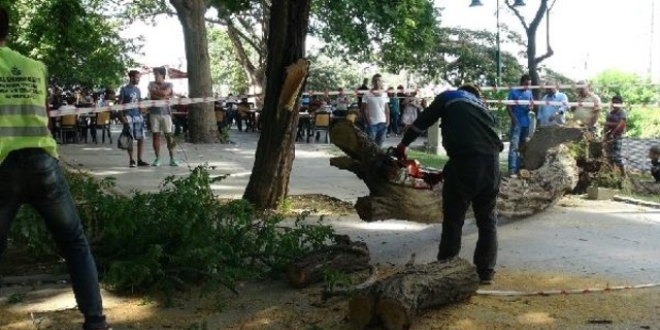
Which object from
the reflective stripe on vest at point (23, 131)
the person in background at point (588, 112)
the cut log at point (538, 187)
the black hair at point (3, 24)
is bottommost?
Answer: the cut log at point (538, 187)

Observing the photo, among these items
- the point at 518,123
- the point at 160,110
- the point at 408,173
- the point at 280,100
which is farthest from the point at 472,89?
the point at 160,110

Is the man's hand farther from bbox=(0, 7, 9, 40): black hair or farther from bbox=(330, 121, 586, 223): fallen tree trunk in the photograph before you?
bbox=(0, 7, 9, 40): black hair

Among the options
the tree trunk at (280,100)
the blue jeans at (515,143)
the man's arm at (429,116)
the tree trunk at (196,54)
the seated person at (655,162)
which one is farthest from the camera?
the tree trunk at (196,54)

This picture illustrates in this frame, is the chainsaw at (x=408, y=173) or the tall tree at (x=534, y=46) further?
the tall tree at (x=534, y=46)

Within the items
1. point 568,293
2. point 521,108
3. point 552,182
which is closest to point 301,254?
point 568,293

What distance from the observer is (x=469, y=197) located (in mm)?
5504

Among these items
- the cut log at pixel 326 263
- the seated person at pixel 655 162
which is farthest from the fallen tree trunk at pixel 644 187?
the cut log at pixel 326 263

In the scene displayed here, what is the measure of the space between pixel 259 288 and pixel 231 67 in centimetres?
4618

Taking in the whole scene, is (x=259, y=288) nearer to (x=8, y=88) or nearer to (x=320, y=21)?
(x=8, y=88)

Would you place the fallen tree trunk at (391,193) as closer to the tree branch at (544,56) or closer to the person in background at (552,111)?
the person in background at (552,111)

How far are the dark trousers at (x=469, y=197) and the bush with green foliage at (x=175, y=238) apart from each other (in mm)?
980

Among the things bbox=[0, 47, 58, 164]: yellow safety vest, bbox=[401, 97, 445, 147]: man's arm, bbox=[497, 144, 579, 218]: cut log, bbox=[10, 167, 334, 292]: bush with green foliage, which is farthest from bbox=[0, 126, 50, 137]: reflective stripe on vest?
bbox=[497, 144, 579, 218]: cut log

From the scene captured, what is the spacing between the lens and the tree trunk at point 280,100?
8.01m

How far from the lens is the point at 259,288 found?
538 centimetres
